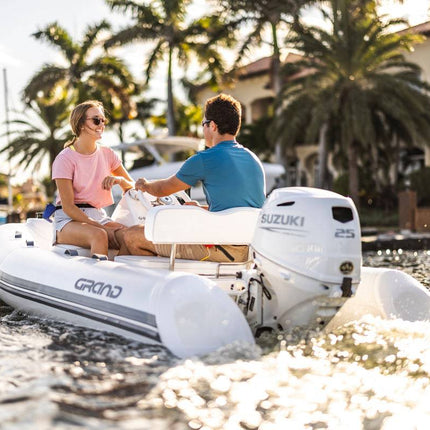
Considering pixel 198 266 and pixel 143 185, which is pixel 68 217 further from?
pixel 198 266

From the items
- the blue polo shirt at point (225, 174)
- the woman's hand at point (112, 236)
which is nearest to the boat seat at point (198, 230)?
the blue polo shirt at point (225, 174)

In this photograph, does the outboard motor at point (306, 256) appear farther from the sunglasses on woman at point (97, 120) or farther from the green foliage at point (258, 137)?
the green foliage at point (258, 137)

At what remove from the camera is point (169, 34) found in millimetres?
26406

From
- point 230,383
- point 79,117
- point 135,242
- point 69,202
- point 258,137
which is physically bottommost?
point 230,383

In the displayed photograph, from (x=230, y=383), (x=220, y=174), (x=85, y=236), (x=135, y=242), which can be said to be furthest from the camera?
(x=85, y=236)

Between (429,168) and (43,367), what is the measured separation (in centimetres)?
2172

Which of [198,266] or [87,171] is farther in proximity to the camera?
[87,171]

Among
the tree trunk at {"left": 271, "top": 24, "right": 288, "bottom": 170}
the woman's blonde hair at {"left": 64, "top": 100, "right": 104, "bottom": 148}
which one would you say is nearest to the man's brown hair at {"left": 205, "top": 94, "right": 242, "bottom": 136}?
the woman's blonde hair at {"left": 64, "top": 100, "right": 104, "bottom": 148}

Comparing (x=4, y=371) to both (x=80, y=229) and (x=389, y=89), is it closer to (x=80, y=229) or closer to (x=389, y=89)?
(x=80, y=229)

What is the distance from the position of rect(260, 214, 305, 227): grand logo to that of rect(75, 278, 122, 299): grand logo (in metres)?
0.92

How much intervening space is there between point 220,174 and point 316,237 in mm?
875

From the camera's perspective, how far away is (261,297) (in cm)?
395

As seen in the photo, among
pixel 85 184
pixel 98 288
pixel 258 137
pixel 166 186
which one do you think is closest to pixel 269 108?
pixel 258 137

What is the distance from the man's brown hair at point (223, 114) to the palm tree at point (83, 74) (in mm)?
24023
